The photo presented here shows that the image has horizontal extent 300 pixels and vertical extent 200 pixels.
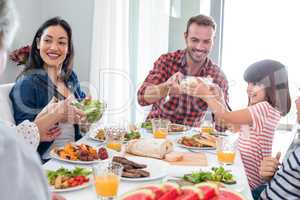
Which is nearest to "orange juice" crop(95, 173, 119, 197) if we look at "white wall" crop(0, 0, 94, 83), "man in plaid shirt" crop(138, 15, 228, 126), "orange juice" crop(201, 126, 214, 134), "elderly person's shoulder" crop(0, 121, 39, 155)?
"elderly person's shoulder" crop(0, 121, 39, 155)

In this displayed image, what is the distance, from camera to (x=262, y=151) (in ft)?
6.12

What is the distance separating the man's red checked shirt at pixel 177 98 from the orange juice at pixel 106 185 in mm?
1379

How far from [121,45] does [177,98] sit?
3.27 feet

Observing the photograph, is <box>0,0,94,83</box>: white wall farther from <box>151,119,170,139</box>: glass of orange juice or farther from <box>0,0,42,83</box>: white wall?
<box>151,119,170,139</box>: glass of orange juice

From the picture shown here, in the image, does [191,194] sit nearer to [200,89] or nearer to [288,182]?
[288,182]

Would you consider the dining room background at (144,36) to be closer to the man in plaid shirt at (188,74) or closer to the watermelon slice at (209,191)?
the man in plaid shirt at (188,74)

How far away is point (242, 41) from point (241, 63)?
19 cm

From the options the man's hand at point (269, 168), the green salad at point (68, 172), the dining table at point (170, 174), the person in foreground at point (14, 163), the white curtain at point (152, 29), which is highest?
the white curtain at point (152, 29)

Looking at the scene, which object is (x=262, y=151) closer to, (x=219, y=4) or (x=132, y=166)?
(x=132, y=166)

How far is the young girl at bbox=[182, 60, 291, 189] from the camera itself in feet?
6.05

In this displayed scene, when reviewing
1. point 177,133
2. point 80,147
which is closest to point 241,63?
point 177,133

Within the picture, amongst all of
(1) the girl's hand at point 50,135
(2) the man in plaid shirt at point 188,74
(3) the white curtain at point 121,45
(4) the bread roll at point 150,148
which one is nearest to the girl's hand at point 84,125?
(1) the girl's hand at point 50,135

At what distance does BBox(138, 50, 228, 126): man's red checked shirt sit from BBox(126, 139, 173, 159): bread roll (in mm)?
877

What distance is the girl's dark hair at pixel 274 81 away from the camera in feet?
6.32
